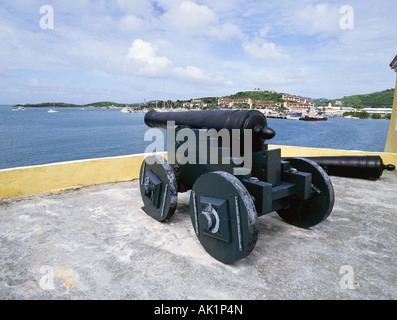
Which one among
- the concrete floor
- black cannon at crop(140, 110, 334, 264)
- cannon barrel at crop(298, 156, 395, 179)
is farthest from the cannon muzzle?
cannon barrel at crop(298, 156, 395, 179)

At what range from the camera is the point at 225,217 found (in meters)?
2.57

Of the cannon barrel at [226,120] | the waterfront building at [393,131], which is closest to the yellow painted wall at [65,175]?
the cannon barrel at [226,120]

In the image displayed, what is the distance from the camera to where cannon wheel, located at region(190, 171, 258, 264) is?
7.98 ft

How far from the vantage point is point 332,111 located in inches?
4560

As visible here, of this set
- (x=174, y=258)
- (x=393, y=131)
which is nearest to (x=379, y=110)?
(x=393, y=131)

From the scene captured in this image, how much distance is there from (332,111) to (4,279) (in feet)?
423

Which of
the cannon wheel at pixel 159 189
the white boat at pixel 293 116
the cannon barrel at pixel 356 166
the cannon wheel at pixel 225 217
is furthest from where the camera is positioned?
the white boat at pixel 293 116

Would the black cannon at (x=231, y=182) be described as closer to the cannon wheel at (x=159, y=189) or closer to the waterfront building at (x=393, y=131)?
the cannon wheel at (x=159, y=189)

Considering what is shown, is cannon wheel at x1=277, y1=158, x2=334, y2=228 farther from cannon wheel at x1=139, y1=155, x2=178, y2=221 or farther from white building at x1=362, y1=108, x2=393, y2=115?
white building at x1=362, y1=108, x2=393, y2=115

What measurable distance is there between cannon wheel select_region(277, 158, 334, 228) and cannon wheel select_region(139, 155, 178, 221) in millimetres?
1469

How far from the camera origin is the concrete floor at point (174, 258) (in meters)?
2.29

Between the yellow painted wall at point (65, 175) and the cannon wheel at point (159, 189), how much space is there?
6.98ft

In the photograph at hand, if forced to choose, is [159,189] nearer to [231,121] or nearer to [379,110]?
[231,121]
